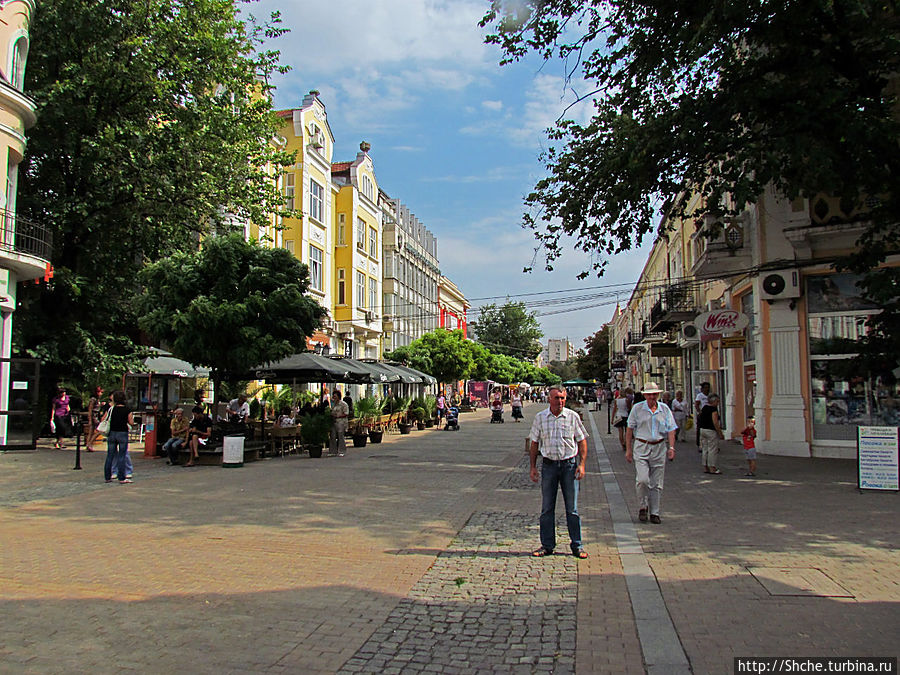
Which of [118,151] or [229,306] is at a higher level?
[118,151]

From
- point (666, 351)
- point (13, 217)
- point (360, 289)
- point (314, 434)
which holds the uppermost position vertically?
point (360, 289)

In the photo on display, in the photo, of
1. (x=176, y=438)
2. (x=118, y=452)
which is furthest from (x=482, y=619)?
(x=176, y=438)

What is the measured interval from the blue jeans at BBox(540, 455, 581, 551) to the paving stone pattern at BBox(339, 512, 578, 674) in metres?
0.22

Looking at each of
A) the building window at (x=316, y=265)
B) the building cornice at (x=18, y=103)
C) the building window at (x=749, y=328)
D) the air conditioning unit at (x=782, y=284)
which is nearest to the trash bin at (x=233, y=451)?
the building cornice at (x=18, y=103)

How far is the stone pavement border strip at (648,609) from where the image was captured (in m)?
4.10

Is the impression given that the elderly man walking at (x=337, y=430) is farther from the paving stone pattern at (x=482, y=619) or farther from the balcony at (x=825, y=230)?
the balcony at (x=825, y=230)

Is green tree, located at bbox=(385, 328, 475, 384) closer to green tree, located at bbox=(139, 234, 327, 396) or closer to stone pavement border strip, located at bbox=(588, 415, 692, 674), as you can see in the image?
green tree, located at bbox=(139, 234, 327, 396)

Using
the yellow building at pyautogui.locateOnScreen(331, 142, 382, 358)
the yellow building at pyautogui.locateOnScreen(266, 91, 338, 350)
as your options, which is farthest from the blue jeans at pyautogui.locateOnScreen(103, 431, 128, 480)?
the yellow building at pyautogui.locateOnScreen(331, 142, 382, 358)

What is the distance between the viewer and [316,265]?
3631 cm

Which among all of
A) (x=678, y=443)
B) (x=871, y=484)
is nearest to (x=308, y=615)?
(x=871, y=484)

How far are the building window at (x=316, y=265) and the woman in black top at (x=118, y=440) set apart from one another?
23597 mm

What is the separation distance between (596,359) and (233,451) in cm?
7965

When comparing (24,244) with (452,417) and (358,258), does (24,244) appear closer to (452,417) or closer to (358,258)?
(452,417)

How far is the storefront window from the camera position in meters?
14.7
